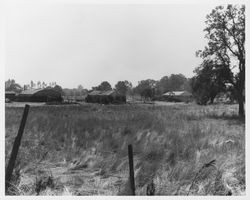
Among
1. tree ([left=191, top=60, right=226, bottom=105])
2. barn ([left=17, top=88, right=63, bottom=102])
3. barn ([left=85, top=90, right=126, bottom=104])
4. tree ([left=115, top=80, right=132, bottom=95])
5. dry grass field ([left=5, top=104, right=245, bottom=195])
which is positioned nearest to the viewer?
dry grass field ([left=5, top=104, right=245, bottom=195])

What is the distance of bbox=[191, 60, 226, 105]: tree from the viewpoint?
59.3ft

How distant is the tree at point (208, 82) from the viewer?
18.1 m

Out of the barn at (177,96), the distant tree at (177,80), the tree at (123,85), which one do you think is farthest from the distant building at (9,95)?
the barn at (177,96)

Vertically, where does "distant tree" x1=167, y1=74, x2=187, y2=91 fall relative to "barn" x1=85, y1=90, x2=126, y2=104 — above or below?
above

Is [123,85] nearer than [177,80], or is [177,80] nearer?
[123,85]

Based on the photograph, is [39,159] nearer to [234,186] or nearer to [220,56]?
[234,186]

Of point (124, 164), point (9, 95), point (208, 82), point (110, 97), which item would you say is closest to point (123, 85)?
point (208, 82)

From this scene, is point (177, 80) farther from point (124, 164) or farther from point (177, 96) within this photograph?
point (177, 96)

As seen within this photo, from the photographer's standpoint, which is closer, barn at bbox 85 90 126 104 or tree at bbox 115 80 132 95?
tree at bbox 115 80 132 95

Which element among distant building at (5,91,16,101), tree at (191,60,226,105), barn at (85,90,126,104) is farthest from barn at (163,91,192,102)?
distant building at (5,91,16,101)

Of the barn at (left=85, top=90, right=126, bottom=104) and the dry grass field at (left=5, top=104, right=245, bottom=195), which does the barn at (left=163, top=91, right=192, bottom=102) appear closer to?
the barn at (left=85, top=90, right=126, bottom=104)

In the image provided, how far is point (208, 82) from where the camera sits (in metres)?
18.5

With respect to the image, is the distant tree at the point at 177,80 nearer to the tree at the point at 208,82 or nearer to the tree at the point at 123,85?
the tree at the point at 208,82
